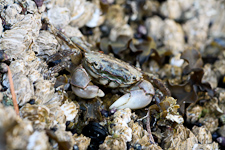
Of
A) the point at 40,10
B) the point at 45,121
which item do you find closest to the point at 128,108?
the point at 45,121

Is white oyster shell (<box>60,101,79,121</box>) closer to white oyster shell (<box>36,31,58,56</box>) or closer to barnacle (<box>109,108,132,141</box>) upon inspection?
barnacle (<box>109,108,132,141</box>)

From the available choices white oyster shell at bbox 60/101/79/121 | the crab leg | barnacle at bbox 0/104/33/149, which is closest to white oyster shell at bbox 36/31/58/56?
the crab leg

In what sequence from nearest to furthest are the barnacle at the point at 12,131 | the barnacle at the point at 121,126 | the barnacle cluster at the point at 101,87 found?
1. the barnacle at the point at 12,131
2. the barnacle cluster at the point at 101,87
3. the barnacle at the point at 121,126

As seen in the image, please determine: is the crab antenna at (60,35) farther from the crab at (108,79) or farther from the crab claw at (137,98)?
the crab claw at (137,98)

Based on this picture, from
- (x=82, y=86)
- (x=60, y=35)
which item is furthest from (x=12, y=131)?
(x=60, y=35)

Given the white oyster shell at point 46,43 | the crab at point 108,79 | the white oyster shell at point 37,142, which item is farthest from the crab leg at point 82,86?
the white oyster shell at point 37,142

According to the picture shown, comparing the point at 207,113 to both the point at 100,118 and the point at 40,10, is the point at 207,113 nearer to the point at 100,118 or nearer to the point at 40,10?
the point at 100,118
